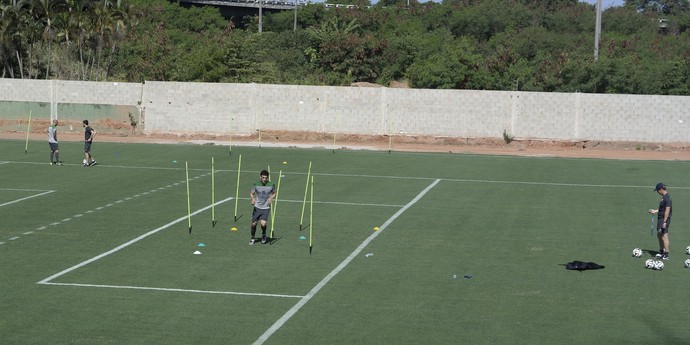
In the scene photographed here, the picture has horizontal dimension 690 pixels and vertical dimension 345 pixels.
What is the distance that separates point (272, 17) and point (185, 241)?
89.6 metres

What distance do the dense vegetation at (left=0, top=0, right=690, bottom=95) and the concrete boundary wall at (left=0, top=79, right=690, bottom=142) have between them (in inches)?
358

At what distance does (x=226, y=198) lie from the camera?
103 ft

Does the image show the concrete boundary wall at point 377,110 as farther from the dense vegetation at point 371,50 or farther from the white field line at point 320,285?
the white field line at point 320,285

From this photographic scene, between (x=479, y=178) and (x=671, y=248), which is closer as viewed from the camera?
(x=671, y=248)

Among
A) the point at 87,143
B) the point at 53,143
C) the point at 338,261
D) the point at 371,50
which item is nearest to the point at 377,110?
the point at 87,143

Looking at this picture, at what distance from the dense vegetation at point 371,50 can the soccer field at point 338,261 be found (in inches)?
1016

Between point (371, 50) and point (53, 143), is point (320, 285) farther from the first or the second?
point (371, 50)

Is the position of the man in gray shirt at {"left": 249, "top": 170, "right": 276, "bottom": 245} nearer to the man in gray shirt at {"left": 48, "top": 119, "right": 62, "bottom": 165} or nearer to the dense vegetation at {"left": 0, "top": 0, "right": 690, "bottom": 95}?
the man in gray shirt at {"left": 48, "top": 119, "right": 62, "bottom": 165}

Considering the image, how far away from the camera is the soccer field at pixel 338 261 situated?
16953 millimetres

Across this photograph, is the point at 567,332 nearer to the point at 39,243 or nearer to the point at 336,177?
the point at 39,243

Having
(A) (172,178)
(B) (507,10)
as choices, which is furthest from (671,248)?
(B) (507,10)

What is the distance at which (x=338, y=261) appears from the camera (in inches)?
872

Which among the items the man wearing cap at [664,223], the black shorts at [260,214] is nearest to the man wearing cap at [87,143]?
the black shorts at [260,214]

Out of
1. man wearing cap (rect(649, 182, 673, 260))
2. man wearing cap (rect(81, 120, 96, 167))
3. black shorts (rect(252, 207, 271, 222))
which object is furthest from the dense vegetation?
black shorts (rect(252, 207, 271, 222))
